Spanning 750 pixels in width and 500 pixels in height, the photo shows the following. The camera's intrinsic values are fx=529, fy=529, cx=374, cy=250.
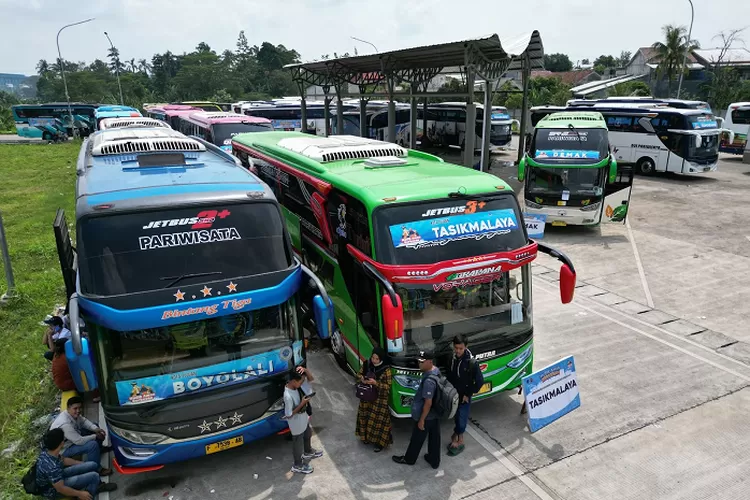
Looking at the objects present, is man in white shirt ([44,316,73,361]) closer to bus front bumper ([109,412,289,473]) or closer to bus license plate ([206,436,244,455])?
bus front bumper ([109,412,289,473])

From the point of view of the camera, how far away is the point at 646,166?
26594 millimetres

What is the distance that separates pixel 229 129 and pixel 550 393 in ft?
59.8

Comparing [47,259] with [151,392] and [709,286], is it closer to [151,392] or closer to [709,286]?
[151,392]

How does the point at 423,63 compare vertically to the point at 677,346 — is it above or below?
above

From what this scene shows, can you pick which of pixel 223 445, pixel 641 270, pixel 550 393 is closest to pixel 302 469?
pixel 223 445

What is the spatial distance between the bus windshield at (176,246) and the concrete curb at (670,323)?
308 inches

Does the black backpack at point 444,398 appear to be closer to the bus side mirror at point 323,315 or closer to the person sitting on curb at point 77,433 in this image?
the bus side mirror at point 323,315

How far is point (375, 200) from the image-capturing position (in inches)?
276

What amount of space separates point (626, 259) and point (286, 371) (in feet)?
36.8

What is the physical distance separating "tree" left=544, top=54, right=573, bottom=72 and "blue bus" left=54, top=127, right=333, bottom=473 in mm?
125542

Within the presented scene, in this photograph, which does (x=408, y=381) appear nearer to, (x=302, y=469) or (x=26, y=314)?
(x=302, y=469)

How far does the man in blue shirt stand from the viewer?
605cm

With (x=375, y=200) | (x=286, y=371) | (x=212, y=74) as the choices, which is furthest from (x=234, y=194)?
(x=212, y=74)

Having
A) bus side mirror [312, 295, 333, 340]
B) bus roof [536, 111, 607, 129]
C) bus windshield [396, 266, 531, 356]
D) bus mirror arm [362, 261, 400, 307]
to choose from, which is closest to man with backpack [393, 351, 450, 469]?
bus windshield [396, 266, 531, 356]
